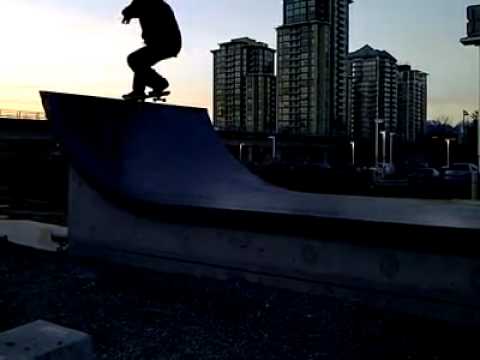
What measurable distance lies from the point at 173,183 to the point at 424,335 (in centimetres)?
420

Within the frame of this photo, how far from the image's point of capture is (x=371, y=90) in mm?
115625

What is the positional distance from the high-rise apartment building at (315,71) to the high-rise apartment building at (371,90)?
8215mm

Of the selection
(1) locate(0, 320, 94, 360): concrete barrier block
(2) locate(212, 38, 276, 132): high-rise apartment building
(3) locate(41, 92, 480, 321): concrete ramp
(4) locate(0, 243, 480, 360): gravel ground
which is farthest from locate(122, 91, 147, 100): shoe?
(2) locate(212, 38, 276, 132): high-rise apartment building

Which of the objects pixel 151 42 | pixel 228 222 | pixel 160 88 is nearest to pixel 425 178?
pixel 160 88

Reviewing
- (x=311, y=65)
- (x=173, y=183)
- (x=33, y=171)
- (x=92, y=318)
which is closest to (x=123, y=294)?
(x=92, y=318)

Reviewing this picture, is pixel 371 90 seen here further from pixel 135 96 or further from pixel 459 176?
pixel 135 96

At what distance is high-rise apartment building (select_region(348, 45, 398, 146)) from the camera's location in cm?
11475

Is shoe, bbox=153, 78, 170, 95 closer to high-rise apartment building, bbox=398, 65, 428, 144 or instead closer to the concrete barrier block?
the concrete barrier block

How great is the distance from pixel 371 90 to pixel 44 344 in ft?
391

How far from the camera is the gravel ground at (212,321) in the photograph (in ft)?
12.2

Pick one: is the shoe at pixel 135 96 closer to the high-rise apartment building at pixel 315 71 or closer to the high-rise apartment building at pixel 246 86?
the high-rise apartment building at pixel 315 71

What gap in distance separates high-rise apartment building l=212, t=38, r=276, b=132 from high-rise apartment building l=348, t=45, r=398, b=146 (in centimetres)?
1911

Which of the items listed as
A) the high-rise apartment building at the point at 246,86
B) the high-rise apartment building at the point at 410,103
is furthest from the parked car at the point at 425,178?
the high-rise apartment building at the point at 410,103

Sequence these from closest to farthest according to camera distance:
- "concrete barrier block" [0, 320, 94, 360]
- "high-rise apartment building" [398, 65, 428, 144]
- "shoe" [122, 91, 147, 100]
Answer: "concrete barrier block" [0, 320, 94, 360], "shoe" [122, 91, 147, 100], "high-rise apartment building" [398, 65, 428, 144]
